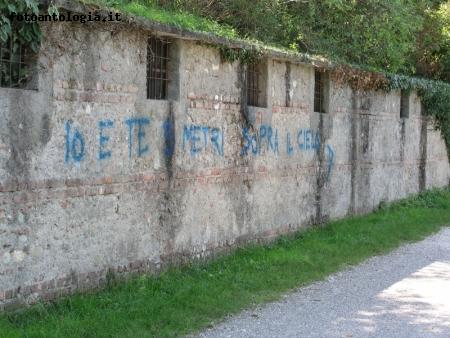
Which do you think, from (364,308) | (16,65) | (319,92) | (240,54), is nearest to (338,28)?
(319,92)

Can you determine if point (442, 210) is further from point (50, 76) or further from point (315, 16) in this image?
point (50, 76)

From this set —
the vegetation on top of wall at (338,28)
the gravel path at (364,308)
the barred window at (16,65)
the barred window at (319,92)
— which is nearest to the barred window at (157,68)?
the barred window at (16,65)

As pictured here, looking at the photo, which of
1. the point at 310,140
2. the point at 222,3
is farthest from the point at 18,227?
the point at 222,3

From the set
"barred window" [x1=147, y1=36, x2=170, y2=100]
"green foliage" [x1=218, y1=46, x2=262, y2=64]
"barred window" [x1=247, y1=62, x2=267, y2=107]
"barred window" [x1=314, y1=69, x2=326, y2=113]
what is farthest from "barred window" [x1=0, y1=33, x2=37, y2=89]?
"barred window" [x1=314, y1=69, x2=326, y2=113]

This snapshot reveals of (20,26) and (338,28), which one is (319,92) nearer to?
(338,28)

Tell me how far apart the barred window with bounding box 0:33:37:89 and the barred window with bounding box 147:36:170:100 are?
202 cm

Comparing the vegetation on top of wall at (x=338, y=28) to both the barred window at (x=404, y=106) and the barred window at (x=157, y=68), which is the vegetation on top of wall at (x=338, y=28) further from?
the barred window at (x=157, y=68)

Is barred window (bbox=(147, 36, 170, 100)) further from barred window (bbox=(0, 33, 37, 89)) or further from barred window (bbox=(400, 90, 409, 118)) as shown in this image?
barred window (bbox=(400, 90, 409, 118))

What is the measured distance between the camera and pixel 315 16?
50.6 ft

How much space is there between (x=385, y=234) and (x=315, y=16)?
18.2 ft

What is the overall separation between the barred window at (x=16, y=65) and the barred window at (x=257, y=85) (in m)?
4.65

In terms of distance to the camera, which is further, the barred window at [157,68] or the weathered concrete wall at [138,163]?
the barred window at [157,68]

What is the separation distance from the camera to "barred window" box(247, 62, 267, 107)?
412 inches

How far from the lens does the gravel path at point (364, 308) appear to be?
21.6 ft
